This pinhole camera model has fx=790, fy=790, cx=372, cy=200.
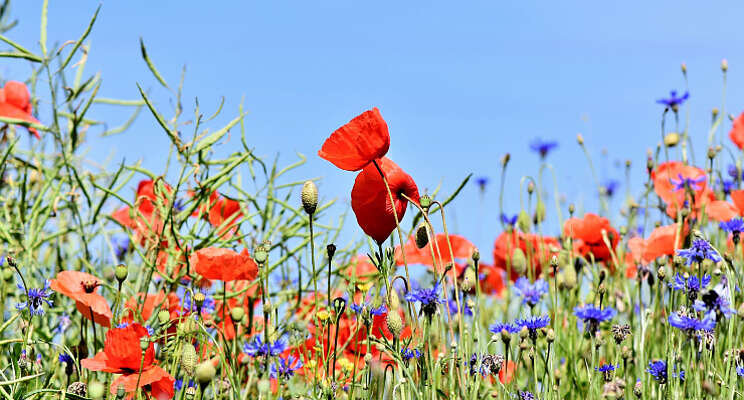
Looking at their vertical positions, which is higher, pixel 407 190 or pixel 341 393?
pixel 407 190

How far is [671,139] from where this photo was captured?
2098mm

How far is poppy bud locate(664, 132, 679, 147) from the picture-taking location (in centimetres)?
210

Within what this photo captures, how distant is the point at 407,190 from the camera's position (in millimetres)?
1113

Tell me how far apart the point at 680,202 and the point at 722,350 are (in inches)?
22.9

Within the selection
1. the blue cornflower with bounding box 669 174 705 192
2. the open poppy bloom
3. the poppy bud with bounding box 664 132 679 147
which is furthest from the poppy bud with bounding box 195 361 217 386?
the poppy bud with bounding box 664 132 679 147

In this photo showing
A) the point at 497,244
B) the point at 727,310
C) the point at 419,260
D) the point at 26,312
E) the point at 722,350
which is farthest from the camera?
the point at 497,244

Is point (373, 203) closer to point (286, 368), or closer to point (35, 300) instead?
point (286, 368)

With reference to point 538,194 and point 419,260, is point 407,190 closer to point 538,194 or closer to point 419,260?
point 419,260

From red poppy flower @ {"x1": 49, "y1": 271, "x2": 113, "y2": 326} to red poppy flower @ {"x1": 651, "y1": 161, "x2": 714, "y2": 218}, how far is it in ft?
4.50

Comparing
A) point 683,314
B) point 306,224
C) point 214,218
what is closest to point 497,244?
point 306,224

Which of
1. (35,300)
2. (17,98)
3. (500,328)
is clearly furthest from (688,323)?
(17,98)

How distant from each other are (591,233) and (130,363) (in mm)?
1269

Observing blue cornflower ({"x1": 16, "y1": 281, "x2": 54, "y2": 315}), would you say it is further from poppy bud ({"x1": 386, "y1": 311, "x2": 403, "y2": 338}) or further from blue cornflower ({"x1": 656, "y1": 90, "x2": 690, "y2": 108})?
blue cornflower ({"x1": 656, "y1": 90, "x2": 690, "y2": 108})

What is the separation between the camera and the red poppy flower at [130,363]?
1092 mm
